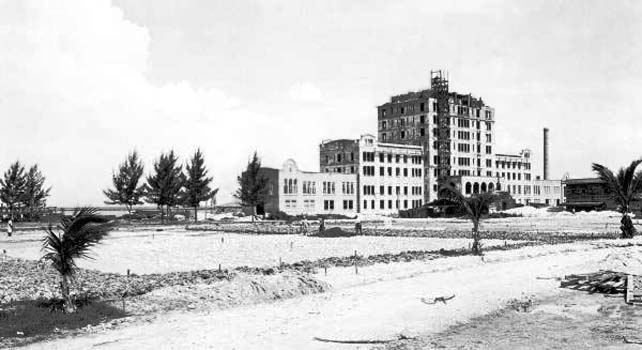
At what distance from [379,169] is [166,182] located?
42.9 m

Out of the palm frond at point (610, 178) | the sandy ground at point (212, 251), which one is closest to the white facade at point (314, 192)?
the sandy ground at point (212, 251)

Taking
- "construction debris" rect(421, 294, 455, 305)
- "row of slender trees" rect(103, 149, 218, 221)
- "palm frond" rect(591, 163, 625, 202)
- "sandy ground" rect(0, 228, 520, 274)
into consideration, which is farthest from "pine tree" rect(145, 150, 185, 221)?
"construction debris" rect(421, 294, 455, 305)

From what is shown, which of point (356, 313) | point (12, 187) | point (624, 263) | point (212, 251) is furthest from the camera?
point (12, 187)

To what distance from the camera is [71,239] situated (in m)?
14.4

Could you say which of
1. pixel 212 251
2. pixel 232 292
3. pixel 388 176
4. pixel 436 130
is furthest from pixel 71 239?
pixel 436 130

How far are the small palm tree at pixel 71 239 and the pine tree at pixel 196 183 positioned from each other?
6164cm

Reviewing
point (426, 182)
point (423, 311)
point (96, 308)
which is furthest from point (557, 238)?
point (426, 182)

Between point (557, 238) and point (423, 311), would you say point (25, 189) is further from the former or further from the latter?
point (423, 311)

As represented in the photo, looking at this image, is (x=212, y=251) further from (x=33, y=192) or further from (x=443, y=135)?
(x=443, y=135)

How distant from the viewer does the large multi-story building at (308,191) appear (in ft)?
297

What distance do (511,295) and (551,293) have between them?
4.78 feet

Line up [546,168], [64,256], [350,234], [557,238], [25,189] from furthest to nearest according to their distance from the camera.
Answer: [546,168]
[25,189]
[350,234]
[557,238]
[64,256]

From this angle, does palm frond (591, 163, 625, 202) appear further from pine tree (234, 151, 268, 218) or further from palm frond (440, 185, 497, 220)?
pine tree (234, 151, 268, 218)

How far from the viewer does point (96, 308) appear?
14.4 metres
